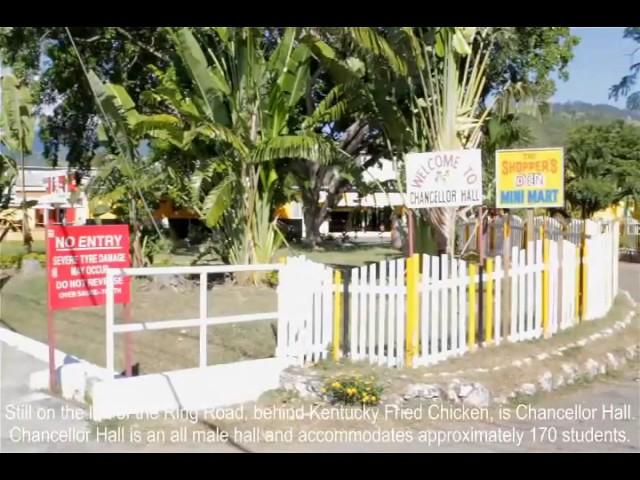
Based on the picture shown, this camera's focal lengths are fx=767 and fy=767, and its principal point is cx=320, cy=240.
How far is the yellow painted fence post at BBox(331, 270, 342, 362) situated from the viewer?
7028 millimetres

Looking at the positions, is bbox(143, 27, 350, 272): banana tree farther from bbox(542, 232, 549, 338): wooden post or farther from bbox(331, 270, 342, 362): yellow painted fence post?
bbox(331, 270, 342, 362): yellow painted fence post

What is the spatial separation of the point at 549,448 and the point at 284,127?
7.20m

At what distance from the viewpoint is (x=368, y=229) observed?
4444 cm

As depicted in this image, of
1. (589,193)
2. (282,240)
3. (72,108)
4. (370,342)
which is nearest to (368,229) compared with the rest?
(589,193)

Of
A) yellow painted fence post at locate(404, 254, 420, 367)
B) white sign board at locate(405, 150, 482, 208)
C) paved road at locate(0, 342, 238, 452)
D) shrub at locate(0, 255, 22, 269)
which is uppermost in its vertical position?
white sign board at locate(405, 150, 482, 208)

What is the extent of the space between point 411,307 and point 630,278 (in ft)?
43.7

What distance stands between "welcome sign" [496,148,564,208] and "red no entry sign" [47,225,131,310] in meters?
4.33

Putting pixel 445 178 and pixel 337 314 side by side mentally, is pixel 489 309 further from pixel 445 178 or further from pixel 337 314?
pixel 337 314

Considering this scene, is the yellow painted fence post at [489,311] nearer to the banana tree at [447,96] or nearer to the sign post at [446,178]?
the sign post at [446,178]

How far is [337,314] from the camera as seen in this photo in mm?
7051

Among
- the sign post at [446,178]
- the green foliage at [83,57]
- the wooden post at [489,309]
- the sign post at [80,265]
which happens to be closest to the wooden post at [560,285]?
the wooden post at [489,309]

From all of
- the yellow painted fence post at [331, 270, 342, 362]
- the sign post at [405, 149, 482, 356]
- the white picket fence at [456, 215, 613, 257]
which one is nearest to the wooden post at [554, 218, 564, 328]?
the sign post at [405, 149, 482, 356]

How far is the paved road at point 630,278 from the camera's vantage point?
1528 cm

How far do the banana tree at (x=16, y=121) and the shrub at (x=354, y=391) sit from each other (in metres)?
13.2
